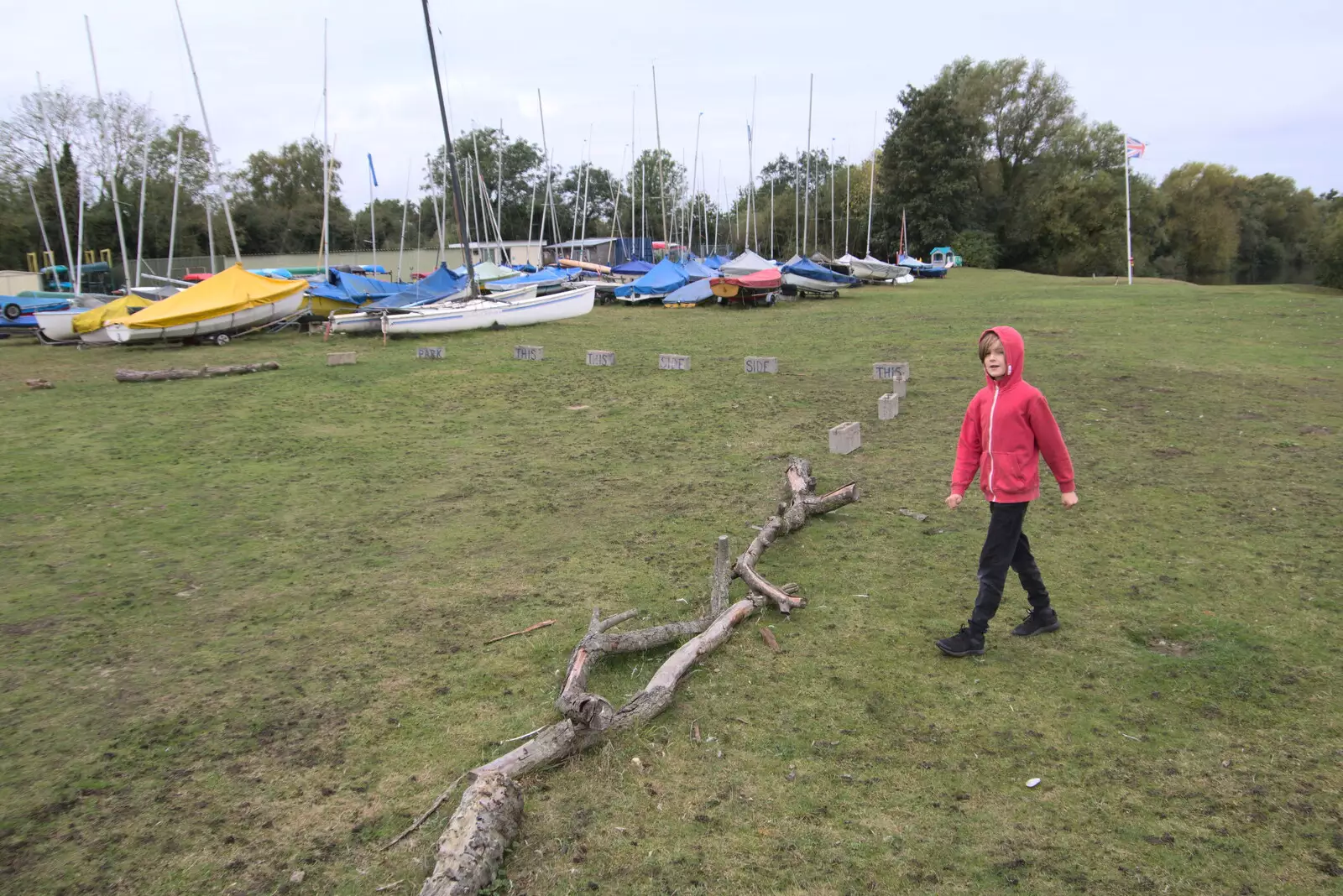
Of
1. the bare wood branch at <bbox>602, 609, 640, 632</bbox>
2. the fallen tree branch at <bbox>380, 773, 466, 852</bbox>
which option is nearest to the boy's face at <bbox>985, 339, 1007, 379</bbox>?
the bare wood branch at <bbox>602, 609, 640, 632</bbox>

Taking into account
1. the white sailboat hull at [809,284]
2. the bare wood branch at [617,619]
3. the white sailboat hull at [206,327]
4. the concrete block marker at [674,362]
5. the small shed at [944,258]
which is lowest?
the bare wood branch at [617,619]

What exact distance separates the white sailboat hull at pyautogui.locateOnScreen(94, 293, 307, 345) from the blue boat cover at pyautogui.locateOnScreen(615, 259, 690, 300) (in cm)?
1249

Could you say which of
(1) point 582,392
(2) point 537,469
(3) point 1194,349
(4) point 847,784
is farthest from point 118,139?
(4) point 847,784

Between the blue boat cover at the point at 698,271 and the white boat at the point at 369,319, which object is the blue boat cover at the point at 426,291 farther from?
the blue boat cover at the point at 698,271

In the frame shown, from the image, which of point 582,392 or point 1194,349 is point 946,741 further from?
point 1194,349

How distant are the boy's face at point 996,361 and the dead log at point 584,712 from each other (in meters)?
1.86

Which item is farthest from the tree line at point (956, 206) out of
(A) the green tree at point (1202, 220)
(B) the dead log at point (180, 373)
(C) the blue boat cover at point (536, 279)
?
(B) the dead log at point (180, 373)

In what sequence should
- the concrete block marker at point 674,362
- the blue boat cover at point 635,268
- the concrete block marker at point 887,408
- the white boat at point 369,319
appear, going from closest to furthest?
1. the concrete block marker at point 887,408
2. the concrete block marker at point 674,362
3. the white boat at point 369,319
4. the blue boat cover at point 635,268

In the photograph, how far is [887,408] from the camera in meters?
11.1

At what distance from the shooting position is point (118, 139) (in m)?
44.5

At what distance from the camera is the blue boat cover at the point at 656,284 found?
32.4m

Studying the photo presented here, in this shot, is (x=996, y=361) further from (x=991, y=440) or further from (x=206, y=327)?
(x=206, y=327)

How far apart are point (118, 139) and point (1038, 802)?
2138 inches

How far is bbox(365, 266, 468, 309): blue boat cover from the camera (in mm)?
25156
